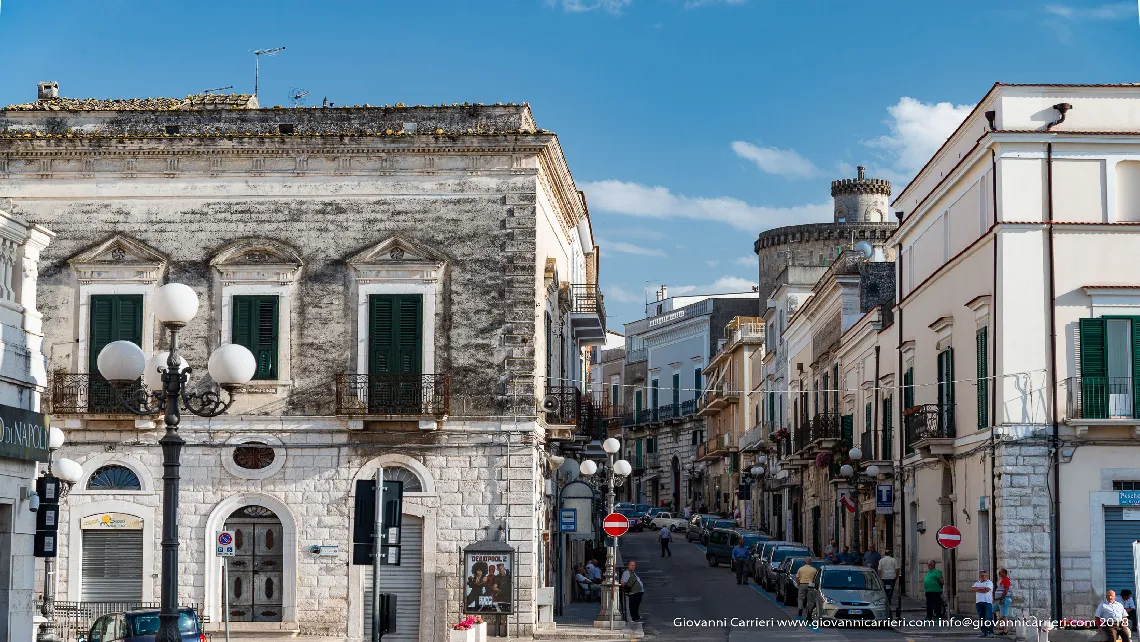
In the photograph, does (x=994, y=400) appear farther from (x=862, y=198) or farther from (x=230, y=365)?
(x=862, y=198)

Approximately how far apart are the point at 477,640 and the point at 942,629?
10.6m

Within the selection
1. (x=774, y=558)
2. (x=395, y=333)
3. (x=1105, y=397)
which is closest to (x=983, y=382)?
(x=1105, y=397)

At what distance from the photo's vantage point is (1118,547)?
30.8 m

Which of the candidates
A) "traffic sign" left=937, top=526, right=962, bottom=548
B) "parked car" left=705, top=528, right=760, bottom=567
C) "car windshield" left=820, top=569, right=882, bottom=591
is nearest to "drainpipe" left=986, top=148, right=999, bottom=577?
"traffic sign" left=937, top=526, right=962, bottom=548

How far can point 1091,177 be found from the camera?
31469 mm

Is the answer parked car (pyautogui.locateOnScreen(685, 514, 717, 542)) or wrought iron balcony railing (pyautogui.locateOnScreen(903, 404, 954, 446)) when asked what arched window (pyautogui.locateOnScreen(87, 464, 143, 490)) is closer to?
wrought iron balcony railing (pyautogui.locateOnScreen(903, 404, 954, 446))

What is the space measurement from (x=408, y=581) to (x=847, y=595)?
915cm

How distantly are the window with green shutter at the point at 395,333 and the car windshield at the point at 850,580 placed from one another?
389 inches

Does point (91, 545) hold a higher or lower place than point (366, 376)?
lower

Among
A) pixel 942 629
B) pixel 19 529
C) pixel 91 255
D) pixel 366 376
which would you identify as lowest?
pixel 942 629

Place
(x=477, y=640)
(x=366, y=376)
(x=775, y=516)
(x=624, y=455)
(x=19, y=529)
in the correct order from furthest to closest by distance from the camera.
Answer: (x=624, y=455)
(x=775, y=516)
(x=366, y=376)
(x=477, y=640)
(x=19, y=529)

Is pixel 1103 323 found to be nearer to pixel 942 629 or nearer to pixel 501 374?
pixel 942 629

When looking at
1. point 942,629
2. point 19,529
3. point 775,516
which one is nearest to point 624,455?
point 775,516

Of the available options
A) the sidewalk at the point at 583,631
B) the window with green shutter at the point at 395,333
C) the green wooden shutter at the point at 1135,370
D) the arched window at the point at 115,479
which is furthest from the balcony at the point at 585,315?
the green wooden shutter at the point at 1135,370
